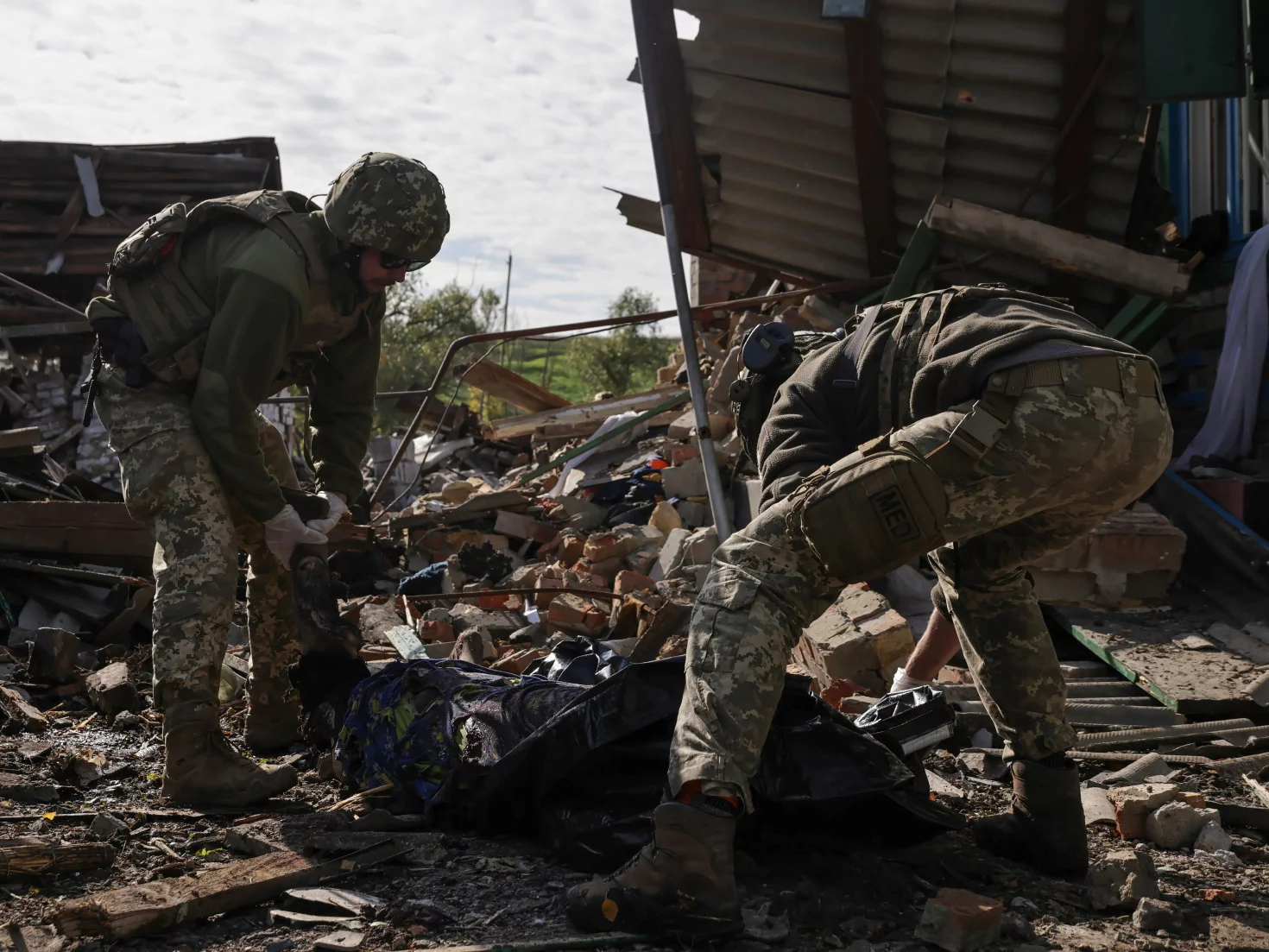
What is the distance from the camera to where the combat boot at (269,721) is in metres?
3.63

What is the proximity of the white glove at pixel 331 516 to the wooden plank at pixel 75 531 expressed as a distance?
2308 millimetres

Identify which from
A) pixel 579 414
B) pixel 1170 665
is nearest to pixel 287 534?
pixel 1170 665

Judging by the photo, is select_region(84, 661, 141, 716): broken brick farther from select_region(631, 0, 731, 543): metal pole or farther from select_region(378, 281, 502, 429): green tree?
select_region(378, 281, 502, 429): green tree

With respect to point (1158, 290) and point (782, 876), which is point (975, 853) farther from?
point (1158, 290)

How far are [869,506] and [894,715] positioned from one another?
3.68 ft

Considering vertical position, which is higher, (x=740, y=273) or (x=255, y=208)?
(x=740, y=273)

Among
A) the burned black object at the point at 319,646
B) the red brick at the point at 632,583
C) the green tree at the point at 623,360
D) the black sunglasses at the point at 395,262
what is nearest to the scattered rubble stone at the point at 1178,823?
the burned black object at the point at 319,646

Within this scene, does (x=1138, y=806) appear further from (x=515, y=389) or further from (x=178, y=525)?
(x=515, y=389)

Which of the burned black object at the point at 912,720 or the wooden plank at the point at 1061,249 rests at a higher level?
the wooden plank at the point at 1061,249

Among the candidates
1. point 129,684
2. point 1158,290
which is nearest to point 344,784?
point 129,684

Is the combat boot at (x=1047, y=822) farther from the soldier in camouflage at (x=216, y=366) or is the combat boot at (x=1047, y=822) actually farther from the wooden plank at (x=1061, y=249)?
the wooden plank at (x=1061, y=249)

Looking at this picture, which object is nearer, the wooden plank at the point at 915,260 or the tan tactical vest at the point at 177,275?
the tan tactical vest at the point at 177,275

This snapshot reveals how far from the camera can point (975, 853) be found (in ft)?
8.50

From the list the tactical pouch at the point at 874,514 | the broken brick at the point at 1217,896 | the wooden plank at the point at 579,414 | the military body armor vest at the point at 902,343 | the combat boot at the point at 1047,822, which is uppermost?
the wooden plank at the point at 579,414
